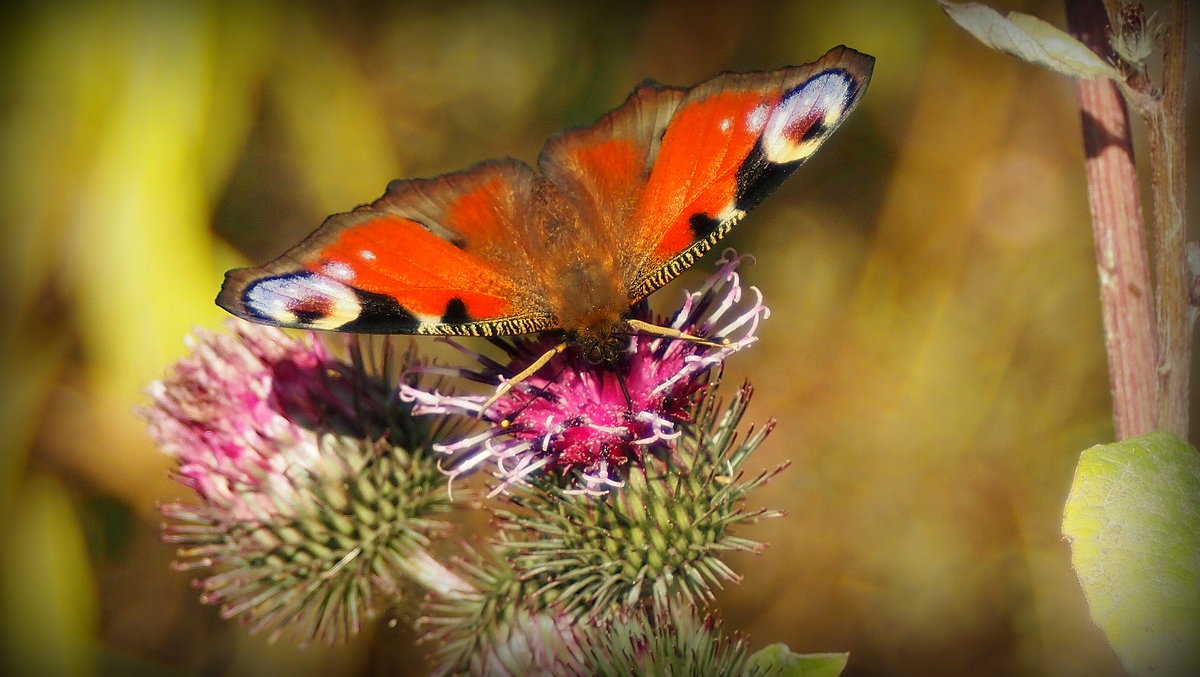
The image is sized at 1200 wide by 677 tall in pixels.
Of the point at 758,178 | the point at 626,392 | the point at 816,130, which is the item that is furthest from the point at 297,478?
the point at 816,130

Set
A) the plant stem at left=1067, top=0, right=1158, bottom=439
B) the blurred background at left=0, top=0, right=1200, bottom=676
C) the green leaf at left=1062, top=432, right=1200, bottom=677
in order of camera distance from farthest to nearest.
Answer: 1. the blurred background at left=0, top=0, right=1200, bottom=676
2. the plant stem at left=1067, top=0, right=1158, bottom=439
3. the green leaf at left=1062, top=432, right=1200, bottom=677

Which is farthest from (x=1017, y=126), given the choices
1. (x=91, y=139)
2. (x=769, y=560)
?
(x=91, y=139)

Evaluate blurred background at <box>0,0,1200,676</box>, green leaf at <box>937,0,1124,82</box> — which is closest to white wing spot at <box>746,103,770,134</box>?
green leaf at <box>937,0,1124,82</box>

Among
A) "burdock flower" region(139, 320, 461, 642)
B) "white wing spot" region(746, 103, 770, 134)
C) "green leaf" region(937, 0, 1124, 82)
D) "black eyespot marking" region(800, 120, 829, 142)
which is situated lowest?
"burdock flower" region(139, 320, 461, 642)

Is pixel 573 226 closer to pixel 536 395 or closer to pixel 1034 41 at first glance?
pixel 536 395

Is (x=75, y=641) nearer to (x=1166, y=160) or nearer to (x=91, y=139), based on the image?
(x=91, y=139)

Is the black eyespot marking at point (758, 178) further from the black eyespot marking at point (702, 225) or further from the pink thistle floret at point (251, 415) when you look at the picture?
the pink thistle floret at point (251, 415)

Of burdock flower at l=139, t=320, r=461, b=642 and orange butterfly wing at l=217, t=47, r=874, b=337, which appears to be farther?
burdock flower at l=139, t=320, r=461, b=642

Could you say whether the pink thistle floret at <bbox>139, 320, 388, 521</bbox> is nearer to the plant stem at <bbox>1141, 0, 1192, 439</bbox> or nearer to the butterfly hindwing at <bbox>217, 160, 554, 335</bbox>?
the butterfly hindwing at <bbox>217, 160, 554, 335</bbox>
